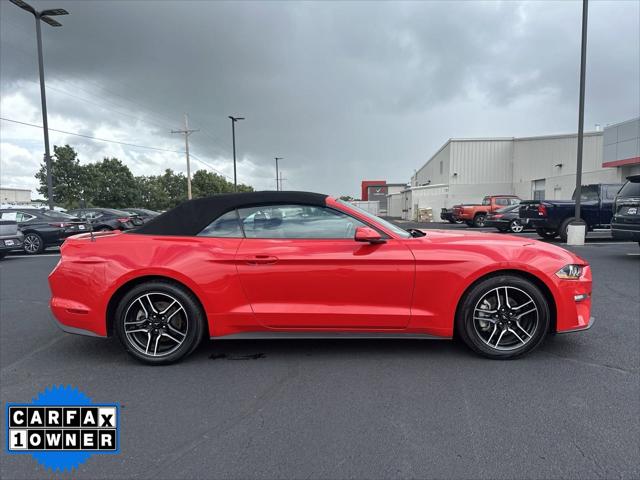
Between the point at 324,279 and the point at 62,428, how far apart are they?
199cm

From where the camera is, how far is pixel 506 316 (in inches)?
127

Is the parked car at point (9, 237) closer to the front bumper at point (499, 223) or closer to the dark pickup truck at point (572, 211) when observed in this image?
the dark pickup truck at point (572, 211)

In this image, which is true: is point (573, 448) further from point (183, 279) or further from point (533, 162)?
point (533, 162)

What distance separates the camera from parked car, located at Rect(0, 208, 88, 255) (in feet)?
39.2

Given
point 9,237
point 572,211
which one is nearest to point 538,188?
point 572,211

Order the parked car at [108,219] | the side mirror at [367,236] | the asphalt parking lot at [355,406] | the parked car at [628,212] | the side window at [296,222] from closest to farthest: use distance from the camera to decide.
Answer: the asphalt parking lot at [355,406]
the side mirror at [367,236]
the side window at [296,222]
the parked car at [628,212]
the parked car at [108,219]

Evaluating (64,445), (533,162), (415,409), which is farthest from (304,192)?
(533,162)

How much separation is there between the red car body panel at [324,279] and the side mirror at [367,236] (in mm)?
83

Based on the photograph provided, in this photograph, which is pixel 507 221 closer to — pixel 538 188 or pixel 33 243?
pixel 538 188

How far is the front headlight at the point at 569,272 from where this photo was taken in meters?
3.19

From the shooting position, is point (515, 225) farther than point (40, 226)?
Yes

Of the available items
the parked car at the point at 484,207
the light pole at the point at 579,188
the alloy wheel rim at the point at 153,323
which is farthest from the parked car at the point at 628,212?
the parked car at the point at 484,207

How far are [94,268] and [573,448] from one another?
364 cm

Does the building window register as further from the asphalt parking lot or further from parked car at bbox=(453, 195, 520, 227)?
the asphalt parking lot
